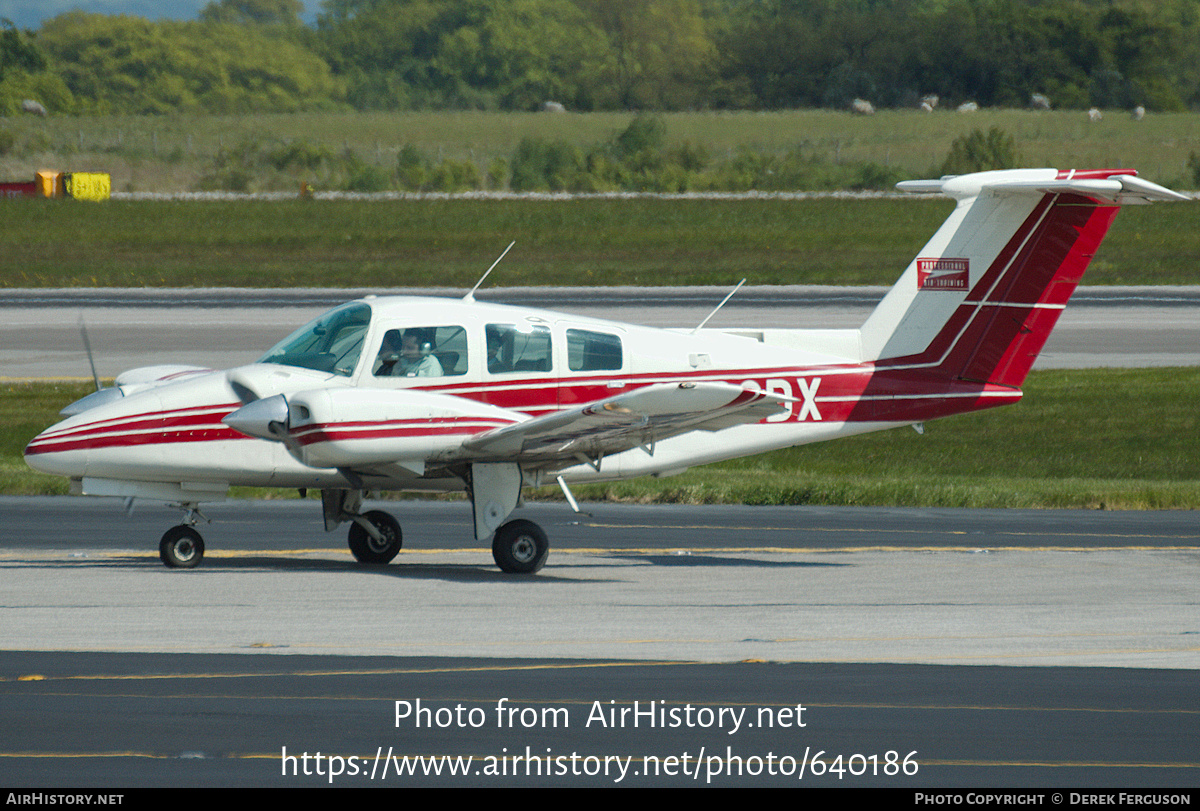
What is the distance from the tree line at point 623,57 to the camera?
98938 mm

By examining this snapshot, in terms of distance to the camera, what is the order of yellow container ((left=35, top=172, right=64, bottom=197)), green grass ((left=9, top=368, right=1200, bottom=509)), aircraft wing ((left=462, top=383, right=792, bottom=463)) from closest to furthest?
aircraft wing ((left=462, top=383, right=792, bottom=463)) → green grass ((left=9, top=368, right=1200, bottom=509)) → yellow container ((left=35, top=172, right=64, bottom=197))

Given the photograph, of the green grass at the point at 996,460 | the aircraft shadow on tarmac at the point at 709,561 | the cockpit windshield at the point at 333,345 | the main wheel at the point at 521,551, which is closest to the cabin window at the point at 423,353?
the cockpit windshield at the point at 333,345

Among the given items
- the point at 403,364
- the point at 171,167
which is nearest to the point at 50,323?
the point at 403,364

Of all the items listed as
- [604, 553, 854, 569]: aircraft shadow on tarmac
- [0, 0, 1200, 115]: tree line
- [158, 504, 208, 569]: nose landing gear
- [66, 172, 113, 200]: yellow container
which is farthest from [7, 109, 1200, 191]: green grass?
[158, 504, 208, 569]: nose landing gear

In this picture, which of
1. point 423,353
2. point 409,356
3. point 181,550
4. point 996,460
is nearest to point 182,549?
point 181,550

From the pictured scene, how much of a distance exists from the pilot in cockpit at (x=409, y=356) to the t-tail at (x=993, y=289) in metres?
4.36

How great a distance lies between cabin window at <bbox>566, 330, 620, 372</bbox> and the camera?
1412cm

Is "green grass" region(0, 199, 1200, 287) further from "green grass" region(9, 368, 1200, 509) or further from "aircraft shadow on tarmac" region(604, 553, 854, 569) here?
"aircraft shadow on tarmac" region(604, 553, 854, 569)

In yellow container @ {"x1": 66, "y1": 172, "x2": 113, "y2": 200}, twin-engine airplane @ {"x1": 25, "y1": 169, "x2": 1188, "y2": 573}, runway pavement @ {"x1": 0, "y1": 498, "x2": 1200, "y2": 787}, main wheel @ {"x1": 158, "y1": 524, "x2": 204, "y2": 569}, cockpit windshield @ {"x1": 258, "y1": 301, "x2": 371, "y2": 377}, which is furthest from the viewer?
yellow container @ {"x1": 66, "y1": 172, "x2": 113, "y2": 200}

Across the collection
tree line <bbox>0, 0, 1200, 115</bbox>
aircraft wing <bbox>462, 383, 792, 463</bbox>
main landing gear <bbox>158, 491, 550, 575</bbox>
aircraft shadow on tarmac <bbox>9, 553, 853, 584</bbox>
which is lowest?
aircraft shadow on tarmac <bbox>9, 553, 853, 584</bbox>

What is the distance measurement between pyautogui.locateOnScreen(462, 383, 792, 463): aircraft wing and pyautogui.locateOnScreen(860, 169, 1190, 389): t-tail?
7.81ft

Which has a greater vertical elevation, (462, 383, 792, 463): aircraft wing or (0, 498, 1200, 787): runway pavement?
(462, 383, 792, 463): aircraft wing

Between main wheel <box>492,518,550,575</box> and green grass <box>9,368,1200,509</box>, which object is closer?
main wheel <box>492,518,550,575</box>

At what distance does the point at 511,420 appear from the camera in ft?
44.2
